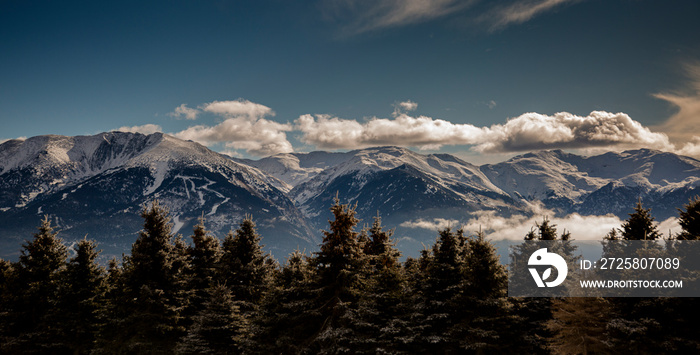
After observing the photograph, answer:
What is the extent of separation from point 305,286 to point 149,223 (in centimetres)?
1513

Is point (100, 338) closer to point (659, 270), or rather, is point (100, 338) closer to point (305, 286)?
point (305, 286)

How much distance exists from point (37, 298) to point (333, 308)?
29441 millimetres

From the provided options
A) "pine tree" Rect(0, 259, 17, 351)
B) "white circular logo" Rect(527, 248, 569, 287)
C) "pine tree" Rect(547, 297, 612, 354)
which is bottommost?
"pine tree" Rect(0, 259, 17, 351)

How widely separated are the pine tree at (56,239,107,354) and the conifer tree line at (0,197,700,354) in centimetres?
9

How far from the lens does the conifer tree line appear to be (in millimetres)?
30062

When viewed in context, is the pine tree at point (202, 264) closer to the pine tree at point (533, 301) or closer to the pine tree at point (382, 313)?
the pine tree at point (382, 313)

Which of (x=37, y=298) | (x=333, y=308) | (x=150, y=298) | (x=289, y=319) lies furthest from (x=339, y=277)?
(x=37, y=298)

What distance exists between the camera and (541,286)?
36.9 metres

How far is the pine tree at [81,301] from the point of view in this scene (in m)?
39.1

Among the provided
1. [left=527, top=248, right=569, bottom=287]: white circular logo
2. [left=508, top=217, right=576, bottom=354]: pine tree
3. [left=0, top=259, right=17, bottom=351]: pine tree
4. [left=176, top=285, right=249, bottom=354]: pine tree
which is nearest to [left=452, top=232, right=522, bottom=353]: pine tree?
[left=508, top=217, right=576, bottom=354]: pine tree

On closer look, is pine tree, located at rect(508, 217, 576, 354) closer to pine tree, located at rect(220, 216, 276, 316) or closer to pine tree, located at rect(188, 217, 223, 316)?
pine tree, located at rect(220, 216, 276, 316)

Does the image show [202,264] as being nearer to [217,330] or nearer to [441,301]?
[217,330]

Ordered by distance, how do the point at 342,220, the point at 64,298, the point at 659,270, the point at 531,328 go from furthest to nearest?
the point at 64,298 < the point at 531,328 < the point at 342,220 < the point at 659,270

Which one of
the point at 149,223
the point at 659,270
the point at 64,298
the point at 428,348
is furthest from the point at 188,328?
the point at 659,270
